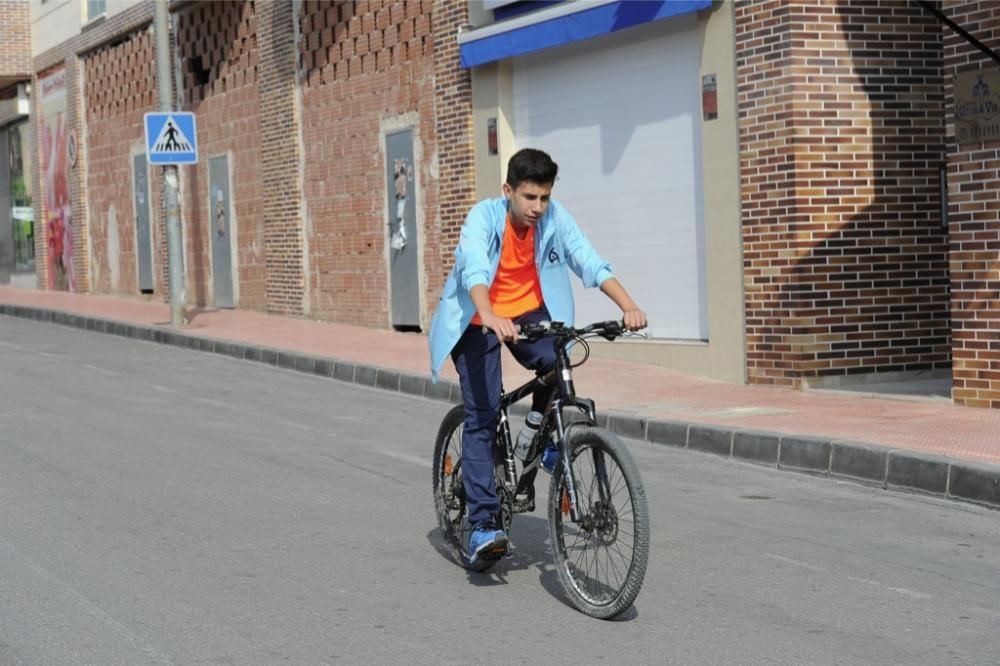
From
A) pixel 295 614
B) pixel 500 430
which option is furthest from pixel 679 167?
pixel 295 614

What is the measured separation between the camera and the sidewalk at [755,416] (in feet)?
29.5

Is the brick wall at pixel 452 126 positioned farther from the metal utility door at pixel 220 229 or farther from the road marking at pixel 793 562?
the road marking at pixel 793 562

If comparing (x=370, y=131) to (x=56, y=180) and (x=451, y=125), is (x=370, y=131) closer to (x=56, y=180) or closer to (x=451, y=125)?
(x=451, y=125)

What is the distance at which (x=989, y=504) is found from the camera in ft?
27.5

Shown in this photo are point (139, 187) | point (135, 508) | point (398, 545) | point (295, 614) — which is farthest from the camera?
point (139, 187)

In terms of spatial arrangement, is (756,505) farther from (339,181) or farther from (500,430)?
(339,181)

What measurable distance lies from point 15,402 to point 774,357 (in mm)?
6416

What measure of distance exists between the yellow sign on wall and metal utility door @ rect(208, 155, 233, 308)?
1574cm

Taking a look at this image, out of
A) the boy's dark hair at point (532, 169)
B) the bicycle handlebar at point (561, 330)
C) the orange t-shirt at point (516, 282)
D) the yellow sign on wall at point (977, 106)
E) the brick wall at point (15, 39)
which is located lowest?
the bicycle handlebar at point (561, 330)

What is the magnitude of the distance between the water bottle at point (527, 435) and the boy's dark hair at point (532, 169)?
0.95 m

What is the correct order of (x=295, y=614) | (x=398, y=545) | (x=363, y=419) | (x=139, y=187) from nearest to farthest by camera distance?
(x=295, y=614), (x=398, y=545), (x=363, y=419), (x=139, y=187)

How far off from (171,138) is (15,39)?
16106 millimetres

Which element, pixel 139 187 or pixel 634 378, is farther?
pixel 139 187

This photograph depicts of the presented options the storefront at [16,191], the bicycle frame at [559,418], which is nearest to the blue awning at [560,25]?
the bicycle frame at [559,418]
